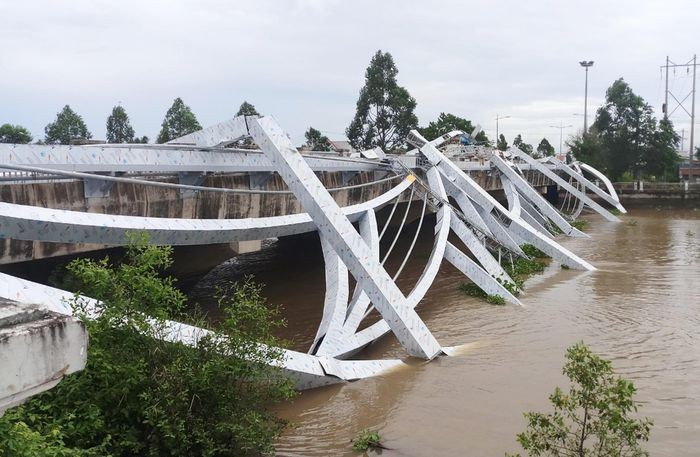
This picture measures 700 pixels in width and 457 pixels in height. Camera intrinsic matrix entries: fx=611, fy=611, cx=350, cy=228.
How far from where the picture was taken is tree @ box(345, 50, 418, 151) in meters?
52.6

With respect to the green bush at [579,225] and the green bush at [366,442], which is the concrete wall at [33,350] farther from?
the green bush at [579,225]

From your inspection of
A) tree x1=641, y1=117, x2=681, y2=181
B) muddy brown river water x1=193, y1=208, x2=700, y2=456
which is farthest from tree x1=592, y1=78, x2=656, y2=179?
muddy brown river water x1=193, y1=208, x2=700, y2=456

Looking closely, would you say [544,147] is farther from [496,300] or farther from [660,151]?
[496,300]

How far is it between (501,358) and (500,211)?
10392 mm

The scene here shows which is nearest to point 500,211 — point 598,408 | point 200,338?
point 598,408

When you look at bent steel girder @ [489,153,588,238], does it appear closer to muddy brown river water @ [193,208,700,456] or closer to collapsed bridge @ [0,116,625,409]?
muddy brown river water @ [193,208,700,456]

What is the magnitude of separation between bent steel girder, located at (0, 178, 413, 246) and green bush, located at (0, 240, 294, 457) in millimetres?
1591

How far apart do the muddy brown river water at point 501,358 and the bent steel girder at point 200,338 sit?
0.75 feet

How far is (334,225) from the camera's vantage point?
31.6ft

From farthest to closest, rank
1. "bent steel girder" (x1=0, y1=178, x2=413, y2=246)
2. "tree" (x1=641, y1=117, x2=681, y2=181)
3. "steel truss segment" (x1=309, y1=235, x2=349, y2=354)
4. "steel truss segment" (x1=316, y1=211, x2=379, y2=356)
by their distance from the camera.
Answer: "tree" (x1=641, y1=117, x2=681, y2=181), "steel truss segment" (x1=309, y1=235, x2=349, y2=354), "steel truss segment" (x1=316, y1=211, x2=379, y2=356), "bent steel girder" (x1=0, y1=178, x2=413, y2=246)

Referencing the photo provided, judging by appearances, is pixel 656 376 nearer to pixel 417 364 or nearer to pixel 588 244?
pixel 417 364

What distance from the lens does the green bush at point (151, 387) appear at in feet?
18.5

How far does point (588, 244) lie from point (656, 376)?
61.2 feet

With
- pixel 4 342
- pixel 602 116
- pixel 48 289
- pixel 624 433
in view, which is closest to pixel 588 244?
pixel 624 433
